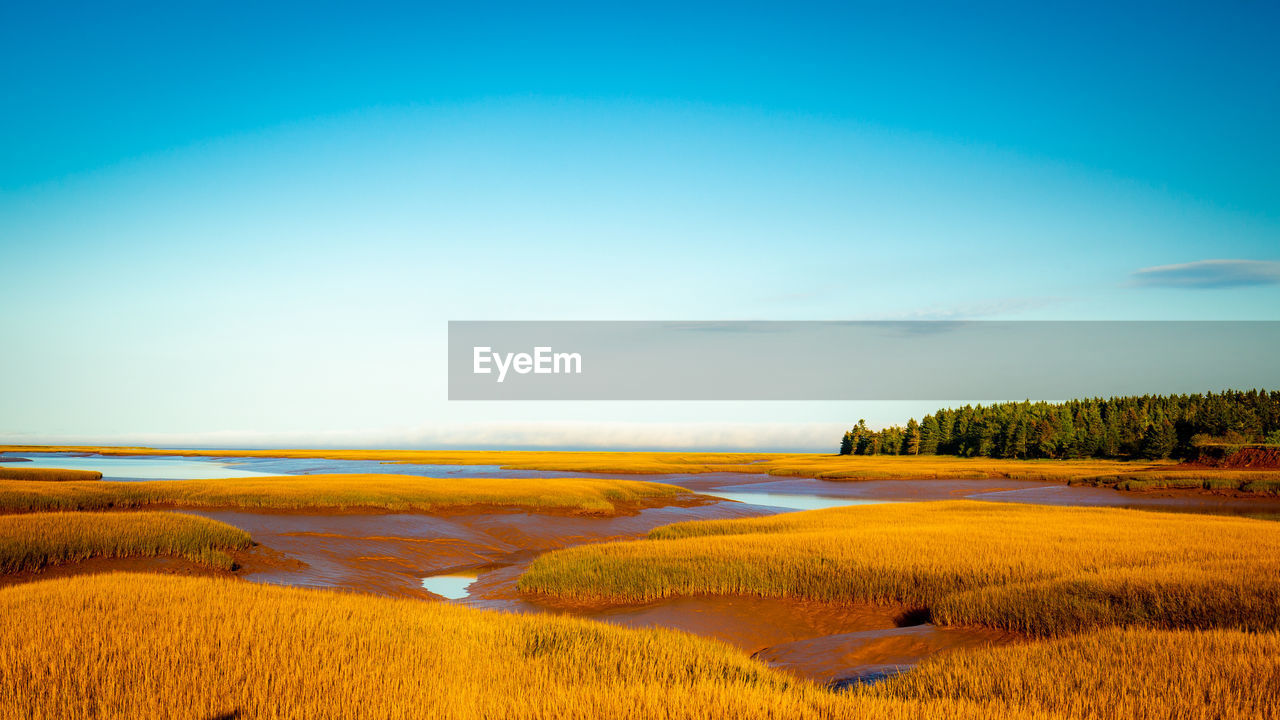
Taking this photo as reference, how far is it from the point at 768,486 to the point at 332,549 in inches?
2026

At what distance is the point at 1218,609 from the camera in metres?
12.1

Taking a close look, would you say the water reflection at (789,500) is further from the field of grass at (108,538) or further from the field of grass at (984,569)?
the field of grass at (108,538)

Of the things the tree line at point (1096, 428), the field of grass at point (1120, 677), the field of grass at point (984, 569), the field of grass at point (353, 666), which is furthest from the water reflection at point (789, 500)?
the tree line at point (1096, 428)

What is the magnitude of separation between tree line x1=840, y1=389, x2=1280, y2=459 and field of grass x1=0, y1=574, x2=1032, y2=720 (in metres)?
115

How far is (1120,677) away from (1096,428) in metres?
137

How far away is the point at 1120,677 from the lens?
7953 mm

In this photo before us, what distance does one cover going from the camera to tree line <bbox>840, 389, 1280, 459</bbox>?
329 feet

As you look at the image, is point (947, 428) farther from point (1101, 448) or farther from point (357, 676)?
point (357, 676)

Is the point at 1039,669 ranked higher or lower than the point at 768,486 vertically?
higher

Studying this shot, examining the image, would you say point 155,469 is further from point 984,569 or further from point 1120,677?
point 1120,677

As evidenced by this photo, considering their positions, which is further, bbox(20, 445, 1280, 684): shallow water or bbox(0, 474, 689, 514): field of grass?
bbox(0, 474, 689, 514): field of grass

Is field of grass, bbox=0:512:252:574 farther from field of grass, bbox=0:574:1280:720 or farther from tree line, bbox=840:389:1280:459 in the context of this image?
tree line, bbox=840:389:1280:459

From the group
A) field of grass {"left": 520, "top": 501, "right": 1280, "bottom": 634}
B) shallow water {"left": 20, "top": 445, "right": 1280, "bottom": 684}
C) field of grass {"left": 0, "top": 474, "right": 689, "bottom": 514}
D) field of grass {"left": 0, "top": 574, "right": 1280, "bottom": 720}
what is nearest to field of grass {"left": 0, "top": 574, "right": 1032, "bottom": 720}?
field of grass {"left": 0, "top": 574, "right": 1280, "bottom": 720}

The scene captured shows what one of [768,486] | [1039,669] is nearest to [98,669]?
[1039,669]
